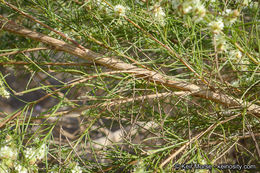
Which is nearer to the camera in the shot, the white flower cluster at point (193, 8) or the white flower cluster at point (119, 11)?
the white flower cluster at point (193, 8)

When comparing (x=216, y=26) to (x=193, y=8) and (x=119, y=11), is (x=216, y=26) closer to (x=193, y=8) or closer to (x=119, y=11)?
(x=193, y=8)

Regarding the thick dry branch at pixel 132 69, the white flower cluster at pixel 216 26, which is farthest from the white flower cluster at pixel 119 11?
the white flower cluster at pixel 216 26

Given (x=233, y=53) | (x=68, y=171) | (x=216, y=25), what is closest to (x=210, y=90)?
(x=233, y=53)

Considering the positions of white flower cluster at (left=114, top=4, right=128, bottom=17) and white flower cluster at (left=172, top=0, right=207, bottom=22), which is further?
white flower cluster at (left=114, top=4, right=128, bottom=17)

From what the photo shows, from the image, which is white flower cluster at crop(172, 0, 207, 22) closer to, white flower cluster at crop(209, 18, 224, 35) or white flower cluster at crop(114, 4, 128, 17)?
white flower cluster at crop(209, 18, 224, 35)

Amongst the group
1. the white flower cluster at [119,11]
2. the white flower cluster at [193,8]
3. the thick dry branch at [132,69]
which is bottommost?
the thick dry branch at [132,69]

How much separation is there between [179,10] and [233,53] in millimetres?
274

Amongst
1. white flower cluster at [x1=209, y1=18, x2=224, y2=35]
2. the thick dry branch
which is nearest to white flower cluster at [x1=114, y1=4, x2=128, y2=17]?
the thick dry branch

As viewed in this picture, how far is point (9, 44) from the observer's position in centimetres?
98

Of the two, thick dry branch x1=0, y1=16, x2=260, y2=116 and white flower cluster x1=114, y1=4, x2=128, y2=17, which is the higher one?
white flower cluster x1=114, y1=4, x2=128, y2=17

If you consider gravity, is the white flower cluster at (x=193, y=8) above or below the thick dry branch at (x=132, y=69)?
above

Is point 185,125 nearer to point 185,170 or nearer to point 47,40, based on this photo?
point 185,170

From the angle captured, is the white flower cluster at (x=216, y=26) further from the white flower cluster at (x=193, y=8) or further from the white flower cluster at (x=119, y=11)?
the white flower cluster at (x=119, y=11)

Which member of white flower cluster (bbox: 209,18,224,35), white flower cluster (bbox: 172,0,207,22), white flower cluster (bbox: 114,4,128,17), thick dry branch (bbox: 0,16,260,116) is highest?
white flower cluster (bbox: 114,4,128,17)
